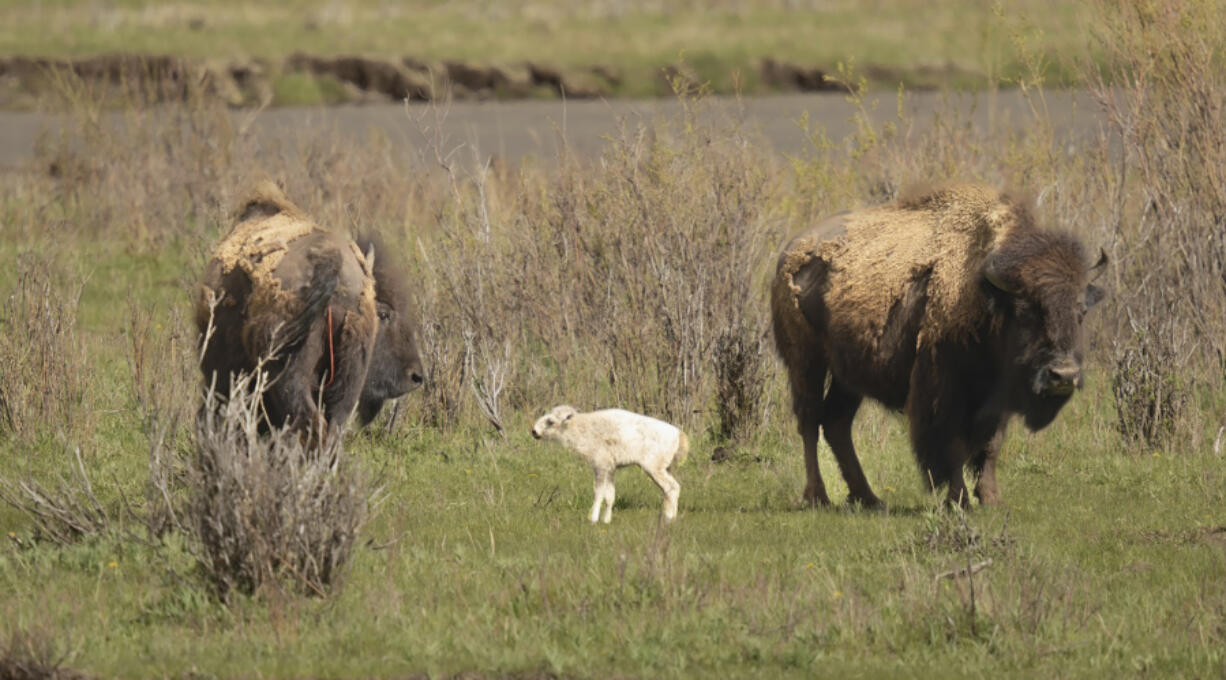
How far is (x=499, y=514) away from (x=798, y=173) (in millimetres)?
6683

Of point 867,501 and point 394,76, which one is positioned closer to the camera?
point 867,501

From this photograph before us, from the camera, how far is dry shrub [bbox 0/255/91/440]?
1227cm

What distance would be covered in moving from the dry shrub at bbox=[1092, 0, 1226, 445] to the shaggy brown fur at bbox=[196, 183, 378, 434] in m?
6.15

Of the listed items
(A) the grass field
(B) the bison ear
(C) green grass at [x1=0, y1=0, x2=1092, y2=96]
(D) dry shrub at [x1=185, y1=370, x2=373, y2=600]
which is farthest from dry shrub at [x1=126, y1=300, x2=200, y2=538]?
(C) green grass at [x1=0, y1=0, x2=1092, y2=96]

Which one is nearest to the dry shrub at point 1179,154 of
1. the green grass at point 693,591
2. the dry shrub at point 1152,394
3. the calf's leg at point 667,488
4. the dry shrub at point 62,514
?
the dry shrub at point 1152,394

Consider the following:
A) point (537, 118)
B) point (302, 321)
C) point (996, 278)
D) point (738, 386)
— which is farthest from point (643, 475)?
point (537, 118)

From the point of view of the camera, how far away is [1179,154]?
13625 millimetres

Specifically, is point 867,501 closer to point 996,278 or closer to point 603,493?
point 996,278

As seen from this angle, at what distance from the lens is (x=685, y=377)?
1304 cm

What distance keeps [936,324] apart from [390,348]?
329 centimetres

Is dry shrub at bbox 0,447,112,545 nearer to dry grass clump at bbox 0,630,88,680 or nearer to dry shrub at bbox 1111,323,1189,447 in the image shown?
dry grass clump at bbox 0,630,88,680

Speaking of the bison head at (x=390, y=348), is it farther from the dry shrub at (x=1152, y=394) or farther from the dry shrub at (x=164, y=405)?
the dry shrub at (x=1152, y=394)

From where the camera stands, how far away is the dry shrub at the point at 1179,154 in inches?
527

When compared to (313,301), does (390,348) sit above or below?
below
